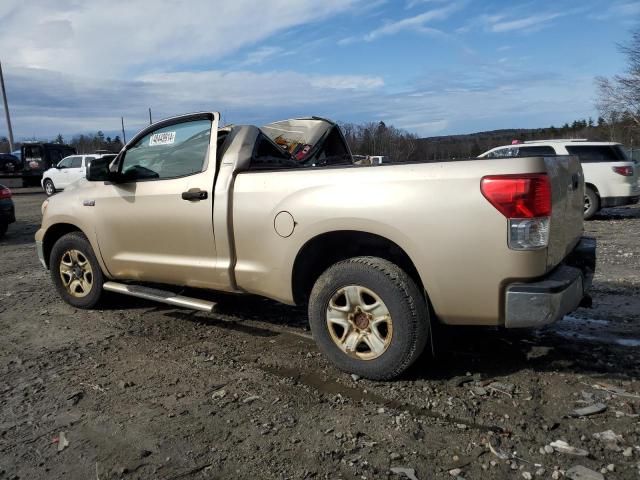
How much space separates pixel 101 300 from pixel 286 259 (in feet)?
8.63

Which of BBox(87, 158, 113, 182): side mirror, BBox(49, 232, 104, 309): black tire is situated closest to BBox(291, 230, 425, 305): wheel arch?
BBox(87, 158, 113, 182): side mirror

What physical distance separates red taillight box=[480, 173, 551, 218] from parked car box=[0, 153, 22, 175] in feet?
106

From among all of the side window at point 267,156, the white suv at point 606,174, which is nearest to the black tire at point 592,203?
the white suv at point 606,174

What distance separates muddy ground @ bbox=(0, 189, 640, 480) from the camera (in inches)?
107

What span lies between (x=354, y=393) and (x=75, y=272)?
3510 mm

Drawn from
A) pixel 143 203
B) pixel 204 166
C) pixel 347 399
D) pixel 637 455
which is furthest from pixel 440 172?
pixel 143 203

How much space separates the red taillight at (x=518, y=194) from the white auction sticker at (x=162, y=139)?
295cm

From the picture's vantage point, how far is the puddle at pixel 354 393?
3070mm

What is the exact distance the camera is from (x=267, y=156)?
468 centimetres

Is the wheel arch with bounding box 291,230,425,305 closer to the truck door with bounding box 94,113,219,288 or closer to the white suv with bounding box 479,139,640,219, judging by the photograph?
the truck door with bounding box 94,113,219,288

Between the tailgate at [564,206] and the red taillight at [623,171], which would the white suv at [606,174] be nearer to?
the red taillight at [623,171]

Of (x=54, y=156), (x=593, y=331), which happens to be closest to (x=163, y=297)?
(x=593, y=331)

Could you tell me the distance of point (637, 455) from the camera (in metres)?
2.67

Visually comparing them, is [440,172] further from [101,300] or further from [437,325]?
[101,300]
